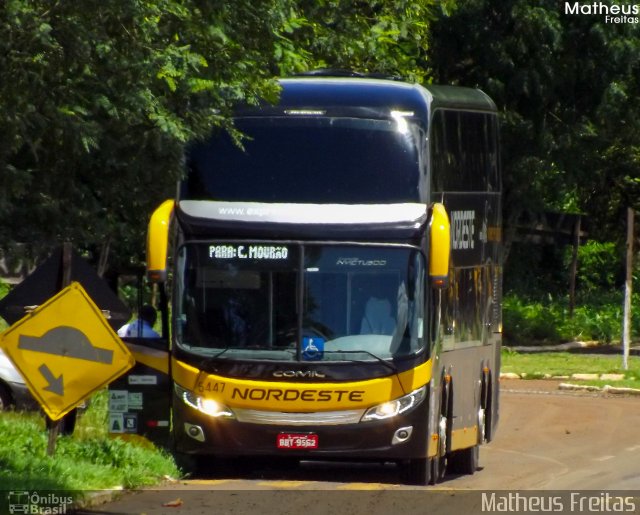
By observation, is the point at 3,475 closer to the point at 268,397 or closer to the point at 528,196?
the point at 268,397

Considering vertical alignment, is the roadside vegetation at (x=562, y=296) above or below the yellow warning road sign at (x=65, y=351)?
below

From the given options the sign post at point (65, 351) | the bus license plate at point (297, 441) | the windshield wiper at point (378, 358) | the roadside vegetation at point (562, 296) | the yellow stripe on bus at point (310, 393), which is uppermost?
the sign post at point (65, 351)

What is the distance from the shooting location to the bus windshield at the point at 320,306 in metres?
13.7

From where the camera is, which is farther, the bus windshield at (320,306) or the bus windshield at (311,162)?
the bus windshield at (311,162)

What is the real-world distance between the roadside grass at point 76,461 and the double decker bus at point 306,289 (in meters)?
0.49

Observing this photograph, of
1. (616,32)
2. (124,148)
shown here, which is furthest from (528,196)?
(124,148)

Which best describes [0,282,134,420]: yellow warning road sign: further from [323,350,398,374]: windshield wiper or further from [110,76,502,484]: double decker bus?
[323,350,398,374]: windshield wiper

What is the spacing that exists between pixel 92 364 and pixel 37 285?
41.6 inches

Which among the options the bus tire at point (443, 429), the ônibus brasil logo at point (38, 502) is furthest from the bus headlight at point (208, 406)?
the ônibus brasil logo at point (38, 502)

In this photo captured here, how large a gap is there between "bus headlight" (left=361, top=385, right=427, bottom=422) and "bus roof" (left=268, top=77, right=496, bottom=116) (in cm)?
283

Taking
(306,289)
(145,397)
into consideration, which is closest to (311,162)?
(306,289)

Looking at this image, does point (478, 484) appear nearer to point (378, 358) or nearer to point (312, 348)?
point (378, 358)

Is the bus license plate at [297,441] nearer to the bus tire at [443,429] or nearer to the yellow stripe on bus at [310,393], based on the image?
the yellow stripe on bus at [310,393]

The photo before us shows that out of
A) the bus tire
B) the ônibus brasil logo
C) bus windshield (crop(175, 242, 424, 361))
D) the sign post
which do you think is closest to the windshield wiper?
bus windshield (crop(175, 242, 424, 361))
